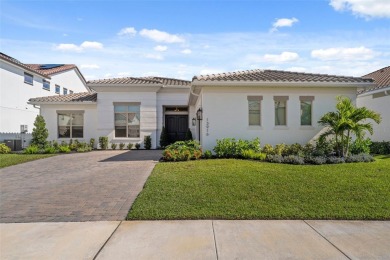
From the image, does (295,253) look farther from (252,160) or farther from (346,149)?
(346,149)

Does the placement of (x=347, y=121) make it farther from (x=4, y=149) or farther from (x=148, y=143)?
(x=4, y=149)

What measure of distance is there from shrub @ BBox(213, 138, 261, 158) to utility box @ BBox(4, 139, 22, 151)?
14.5 m

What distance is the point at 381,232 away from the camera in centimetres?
459

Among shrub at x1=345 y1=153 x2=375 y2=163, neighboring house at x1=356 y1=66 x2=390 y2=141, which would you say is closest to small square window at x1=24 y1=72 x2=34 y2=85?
shrub at x1=345 y1=153 x2=375 y2=163

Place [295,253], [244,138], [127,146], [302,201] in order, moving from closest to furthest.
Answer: [295,253] < [302,201] < [244,138] < [127,146]

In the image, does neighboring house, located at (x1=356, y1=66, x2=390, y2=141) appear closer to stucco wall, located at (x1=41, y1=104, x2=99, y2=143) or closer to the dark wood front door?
the dark wood front door

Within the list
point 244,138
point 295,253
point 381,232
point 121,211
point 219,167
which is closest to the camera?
point 295,253

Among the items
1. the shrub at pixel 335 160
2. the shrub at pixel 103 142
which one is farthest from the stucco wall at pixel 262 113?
the shrub at pixel 103 142

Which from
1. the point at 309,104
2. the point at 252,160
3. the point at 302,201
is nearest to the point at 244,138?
the point at 252,160

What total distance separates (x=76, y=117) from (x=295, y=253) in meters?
17.7

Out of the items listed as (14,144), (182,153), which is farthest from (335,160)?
(14,144)

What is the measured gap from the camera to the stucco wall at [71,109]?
18484 millimetres

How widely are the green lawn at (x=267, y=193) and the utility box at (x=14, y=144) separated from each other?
14198mm

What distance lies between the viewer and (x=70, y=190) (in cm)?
736
